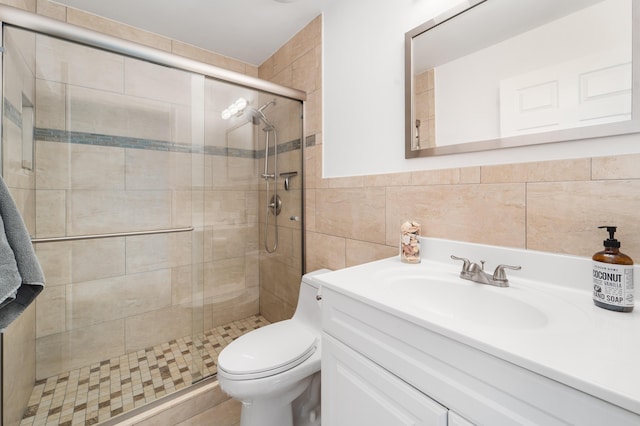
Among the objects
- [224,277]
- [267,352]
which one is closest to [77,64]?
[224,277]

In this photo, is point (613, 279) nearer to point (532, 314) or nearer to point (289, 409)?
point (532, 314)

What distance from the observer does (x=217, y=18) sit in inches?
70.0

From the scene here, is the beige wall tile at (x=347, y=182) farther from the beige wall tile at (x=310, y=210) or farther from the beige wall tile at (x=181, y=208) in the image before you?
the beige wall tile at (x=181, y=208)

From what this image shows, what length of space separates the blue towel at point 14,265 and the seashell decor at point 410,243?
1.15 meters

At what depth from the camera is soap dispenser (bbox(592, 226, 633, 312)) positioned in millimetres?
626

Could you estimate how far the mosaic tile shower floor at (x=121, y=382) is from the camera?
52.3 inches

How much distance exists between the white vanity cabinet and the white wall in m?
0.70

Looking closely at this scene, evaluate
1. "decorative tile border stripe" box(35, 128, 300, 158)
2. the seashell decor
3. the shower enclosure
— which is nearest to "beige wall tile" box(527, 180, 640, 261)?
the seashell decor

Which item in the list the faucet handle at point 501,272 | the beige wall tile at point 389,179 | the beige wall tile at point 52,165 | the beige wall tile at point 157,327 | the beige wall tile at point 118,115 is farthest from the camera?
the beige wall tile at point 157,327

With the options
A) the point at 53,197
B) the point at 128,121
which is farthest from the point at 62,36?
the point at 53,197

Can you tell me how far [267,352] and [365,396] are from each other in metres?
0.58

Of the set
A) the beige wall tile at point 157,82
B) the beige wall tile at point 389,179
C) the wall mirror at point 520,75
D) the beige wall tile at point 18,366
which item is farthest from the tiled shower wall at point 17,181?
the wall mirror at point 520,75

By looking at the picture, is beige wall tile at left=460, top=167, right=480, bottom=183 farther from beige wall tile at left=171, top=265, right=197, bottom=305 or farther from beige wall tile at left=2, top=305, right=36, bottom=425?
beige wall tile at left=2, top=305, right=36, bottom=425

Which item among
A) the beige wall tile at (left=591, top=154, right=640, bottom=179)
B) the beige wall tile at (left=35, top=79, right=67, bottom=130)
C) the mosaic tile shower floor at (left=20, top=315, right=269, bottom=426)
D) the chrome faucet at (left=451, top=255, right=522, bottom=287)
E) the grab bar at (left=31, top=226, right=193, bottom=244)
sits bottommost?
the mosaic tile shower floor at (left=20, top=315, right=269, bottom=426)
